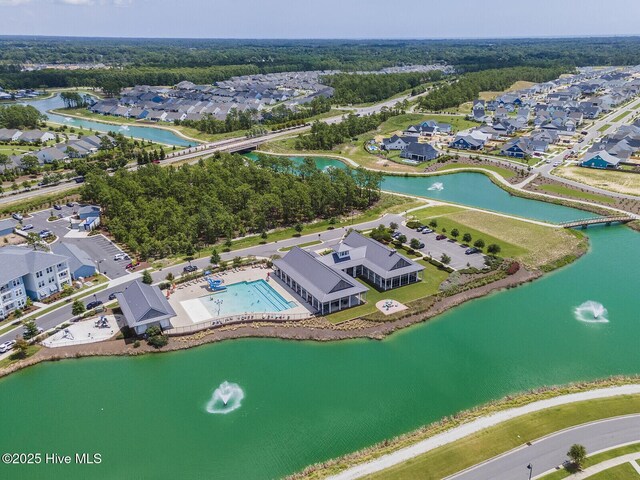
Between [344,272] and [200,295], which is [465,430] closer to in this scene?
[344,272]

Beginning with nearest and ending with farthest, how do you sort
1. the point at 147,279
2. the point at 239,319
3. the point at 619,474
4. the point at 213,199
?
the point at 619,474 < the point at 239,319 < the point at 147,279 < the point at 213,199

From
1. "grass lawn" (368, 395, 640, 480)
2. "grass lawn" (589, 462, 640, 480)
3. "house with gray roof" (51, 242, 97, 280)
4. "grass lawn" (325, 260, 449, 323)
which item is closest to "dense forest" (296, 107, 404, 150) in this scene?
"grass lawn" (325, 260, 449, 323)

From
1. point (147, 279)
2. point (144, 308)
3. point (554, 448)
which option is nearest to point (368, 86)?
point (147, 279)

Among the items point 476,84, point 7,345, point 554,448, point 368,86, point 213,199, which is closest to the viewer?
point 554,448

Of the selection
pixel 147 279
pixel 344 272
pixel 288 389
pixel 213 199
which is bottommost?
pixel 288 389

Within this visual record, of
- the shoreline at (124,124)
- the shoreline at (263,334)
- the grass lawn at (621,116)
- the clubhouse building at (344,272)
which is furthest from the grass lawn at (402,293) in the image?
the grass lawn at (621,116)

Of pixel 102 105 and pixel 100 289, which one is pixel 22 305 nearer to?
pixel 100 289

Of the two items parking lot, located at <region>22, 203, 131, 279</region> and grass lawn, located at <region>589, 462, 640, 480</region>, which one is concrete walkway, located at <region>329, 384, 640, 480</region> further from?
parking lot, located at <region>22, 203, 131, 279</region>
